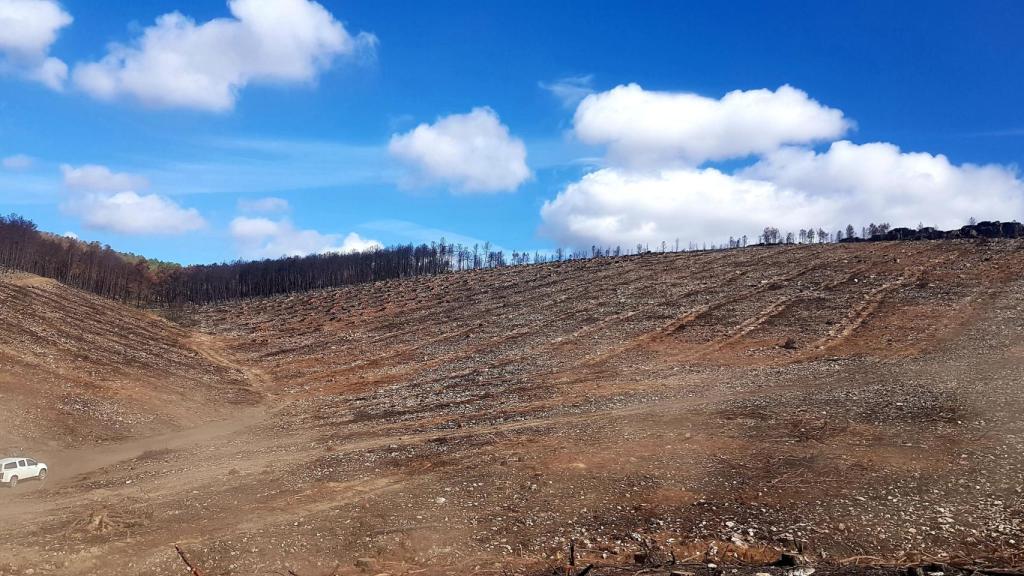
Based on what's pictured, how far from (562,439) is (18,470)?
19.4 meters

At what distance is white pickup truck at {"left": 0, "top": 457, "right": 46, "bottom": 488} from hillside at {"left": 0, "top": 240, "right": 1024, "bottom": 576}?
674mm

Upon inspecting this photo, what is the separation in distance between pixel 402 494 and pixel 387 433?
32.4ft

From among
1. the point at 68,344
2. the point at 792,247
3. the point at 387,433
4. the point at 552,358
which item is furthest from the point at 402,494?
the point at 792,247

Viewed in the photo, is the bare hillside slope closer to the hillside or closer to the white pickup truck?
the hillside

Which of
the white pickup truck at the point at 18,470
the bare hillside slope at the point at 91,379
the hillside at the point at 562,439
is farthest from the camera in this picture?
the bare hillside slope at the point at 91,379

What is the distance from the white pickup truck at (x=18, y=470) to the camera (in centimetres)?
2100

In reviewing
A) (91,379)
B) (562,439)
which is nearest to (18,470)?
(91,379)

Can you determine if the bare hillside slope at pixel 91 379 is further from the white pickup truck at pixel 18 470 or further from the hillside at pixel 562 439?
the white pickup truck at pixel 18 470

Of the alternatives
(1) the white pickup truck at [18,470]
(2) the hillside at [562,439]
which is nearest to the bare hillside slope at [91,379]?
(2) the hillside at [562,439]

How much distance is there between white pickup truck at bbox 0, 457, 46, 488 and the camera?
68.9ft

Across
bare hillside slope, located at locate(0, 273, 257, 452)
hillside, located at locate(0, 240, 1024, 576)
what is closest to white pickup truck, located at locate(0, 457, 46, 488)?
hillside, located at locate(0, 240, 1024, 576)

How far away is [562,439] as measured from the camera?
23656 mm

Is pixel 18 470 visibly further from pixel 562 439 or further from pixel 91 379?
pixel 562 439

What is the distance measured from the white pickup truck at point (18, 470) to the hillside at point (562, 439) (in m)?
0.67
